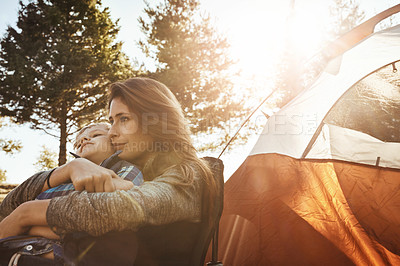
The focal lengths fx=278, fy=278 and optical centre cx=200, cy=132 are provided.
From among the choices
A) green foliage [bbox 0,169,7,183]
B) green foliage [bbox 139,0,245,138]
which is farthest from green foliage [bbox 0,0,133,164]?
green foliage [bbox 0,169,7,183]

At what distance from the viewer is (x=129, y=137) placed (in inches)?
59.7

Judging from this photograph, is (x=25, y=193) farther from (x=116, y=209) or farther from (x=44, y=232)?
(x=116, y=209)

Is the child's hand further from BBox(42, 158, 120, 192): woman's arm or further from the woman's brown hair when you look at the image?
the woman's brown hair

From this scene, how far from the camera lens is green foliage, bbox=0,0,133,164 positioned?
1099 cm

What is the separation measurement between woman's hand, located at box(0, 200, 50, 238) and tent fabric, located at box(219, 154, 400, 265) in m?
1.72

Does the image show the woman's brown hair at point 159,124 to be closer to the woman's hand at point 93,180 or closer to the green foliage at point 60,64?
the woman's hand at point 93,180

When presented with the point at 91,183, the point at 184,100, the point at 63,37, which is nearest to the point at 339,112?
the point at 91,183

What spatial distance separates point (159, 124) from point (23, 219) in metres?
0.73

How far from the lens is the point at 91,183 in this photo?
108cm

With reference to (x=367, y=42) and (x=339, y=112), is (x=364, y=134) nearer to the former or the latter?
(x=339, y=112)

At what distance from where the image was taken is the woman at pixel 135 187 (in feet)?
3.22

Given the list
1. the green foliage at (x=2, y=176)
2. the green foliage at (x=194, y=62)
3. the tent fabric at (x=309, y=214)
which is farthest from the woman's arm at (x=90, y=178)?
the green foliage at (x=2, y=176)

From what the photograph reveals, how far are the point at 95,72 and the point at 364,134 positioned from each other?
445 inches

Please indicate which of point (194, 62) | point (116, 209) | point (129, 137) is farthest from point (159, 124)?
point (194, 62)
